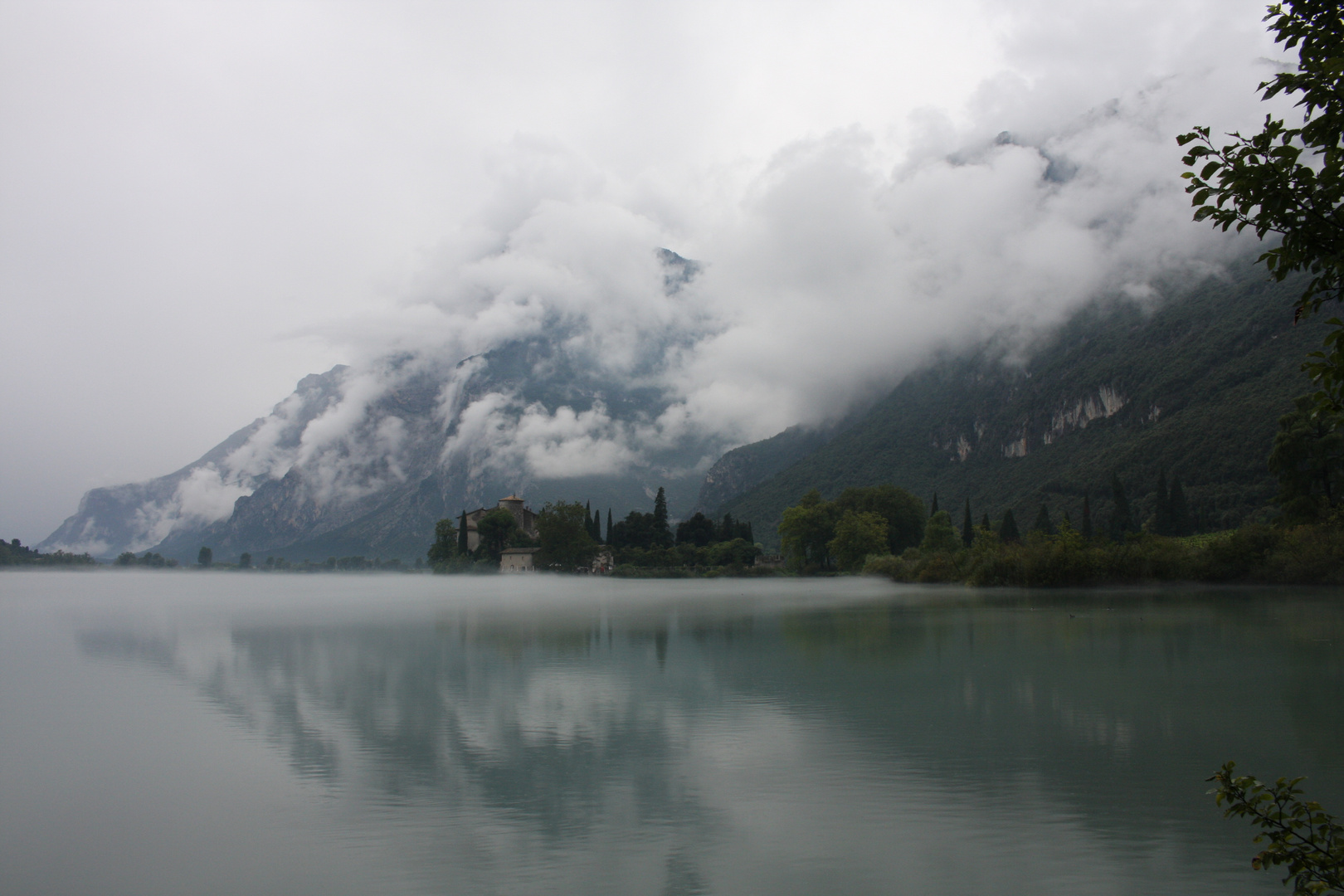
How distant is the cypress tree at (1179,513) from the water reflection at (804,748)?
228 feet

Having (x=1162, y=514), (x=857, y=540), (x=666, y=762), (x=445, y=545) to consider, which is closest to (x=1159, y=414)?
(x=1162, y=514)

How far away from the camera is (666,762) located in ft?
45.9

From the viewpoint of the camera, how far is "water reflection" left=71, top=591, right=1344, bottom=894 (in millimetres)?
9758

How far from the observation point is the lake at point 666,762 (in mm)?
9695

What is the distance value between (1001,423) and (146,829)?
203 meters

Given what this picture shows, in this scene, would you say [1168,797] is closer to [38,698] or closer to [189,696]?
[189,696]

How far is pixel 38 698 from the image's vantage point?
21.0 meters

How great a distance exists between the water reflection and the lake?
0.24 ft

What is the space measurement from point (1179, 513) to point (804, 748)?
313 ft

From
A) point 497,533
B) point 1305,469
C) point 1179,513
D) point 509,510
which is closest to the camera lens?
point 1305,469

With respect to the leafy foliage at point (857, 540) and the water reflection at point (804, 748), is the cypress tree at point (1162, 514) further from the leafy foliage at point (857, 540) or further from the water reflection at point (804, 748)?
the water reflection at point (804, 748)

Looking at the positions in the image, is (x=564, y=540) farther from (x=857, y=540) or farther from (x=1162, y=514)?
(x=1162, y=514)

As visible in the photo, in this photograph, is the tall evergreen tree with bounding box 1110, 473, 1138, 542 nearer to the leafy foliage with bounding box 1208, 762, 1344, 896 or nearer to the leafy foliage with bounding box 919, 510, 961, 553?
the leafy foliage with bounding box 919, 510, 961, 553

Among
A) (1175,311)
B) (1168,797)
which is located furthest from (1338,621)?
(1175,311)
